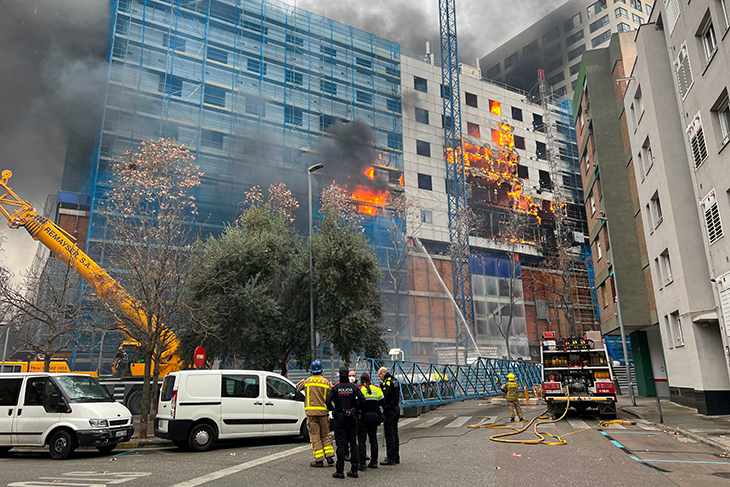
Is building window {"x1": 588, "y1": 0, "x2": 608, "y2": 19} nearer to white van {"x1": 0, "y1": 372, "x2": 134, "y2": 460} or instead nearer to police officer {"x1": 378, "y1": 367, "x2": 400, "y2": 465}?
police officer {"x1": 378, "y1": 367, "x2": 400, "y2": 465}

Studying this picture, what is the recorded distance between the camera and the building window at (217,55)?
4094 centimetres

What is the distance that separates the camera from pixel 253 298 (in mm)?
19922

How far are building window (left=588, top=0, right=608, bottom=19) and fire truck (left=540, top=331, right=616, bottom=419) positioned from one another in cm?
7990

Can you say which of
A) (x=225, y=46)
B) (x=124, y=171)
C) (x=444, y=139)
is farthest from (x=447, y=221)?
(x=124, y=171)

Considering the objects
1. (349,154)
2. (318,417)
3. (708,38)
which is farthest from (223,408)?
(349,154)

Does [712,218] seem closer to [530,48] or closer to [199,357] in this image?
[199,357]

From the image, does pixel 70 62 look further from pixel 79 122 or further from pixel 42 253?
pixel 42 253

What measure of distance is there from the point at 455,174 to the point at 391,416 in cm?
4715

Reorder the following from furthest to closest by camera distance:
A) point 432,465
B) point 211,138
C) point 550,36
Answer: point 550,36 → point 211,138 → point 432,465


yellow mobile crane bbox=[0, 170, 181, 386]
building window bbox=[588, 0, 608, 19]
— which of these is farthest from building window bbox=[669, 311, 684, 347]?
building window bbox=[588, 0, 608, 19]

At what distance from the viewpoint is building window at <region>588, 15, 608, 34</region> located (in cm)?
8006

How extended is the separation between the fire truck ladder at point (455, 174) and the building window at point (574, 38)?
33.4 m

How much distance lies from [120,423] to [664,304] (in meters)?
20.6

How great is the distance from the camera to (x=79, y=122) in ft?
125
